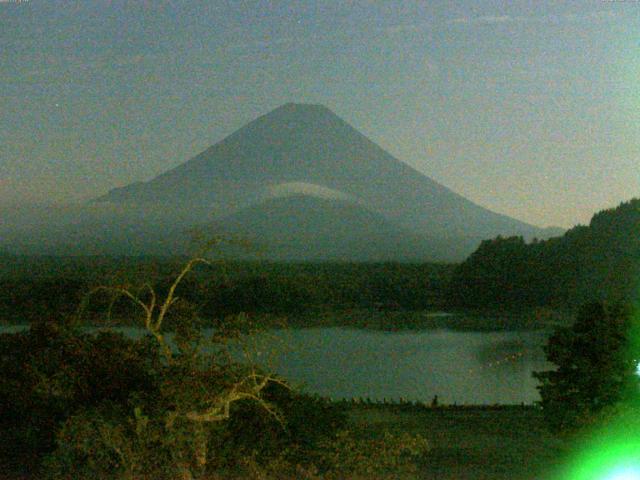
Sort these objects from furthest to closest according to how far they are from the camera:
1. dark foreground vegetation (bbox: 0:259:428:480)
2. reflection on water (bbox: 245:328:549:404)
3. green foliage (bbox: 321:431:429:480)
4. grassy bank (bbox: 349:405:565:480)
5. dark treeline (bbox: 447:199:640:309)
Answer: dark treeline (bbox: 447:199:640:309), reflection on water (bbox: 245:328:549:404), grassy bank (bbox: 349:405:565:480), green foliage (bbox: 321:431:429:480), dark foreground vegetation (bbox: 0:259:428:480)

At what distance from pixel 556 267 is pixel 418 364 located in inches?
663

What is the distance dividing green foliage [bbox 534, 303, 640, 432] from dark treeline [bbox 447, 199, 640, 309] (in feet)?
87.1

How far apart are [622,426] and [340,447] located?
2170 mm

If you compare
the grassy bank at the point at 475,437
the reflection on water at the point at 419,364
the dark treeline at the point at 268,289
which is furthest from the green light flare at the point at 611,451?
the dark treeline at the point at 268,289

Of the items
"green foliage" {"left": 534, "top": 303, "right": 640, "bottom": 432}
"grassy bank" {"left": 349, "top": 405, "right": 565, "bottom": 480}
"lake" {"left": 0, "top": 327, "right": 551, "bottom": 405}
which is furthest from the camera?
"lake" {"left": 0, "top": 327, "right": 551, "bottom": 405}

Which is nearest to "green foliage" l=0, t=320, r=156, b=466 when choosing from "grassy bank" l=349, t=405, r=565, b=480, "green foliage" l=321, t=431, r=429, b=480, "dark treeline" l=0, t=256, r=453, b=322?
"green foliage" l=321, t=431, r=429, b=480

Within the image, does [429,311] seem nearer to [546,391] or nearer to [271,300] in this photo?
[271,300]

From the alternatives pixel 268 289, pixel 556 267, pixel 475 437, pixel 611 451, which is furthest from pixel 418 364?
pixel 556 267

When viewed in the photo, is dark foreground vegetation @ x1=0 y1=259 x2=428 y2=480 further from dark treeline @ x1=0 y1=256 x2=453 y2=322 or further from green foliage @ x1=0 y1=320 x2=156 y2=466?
dark treeline @ x1=0 y1=256 x2=453 y2=322

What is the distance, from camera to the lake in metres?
17.5

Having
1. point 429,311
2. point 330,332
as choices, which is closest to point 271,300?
point 330,332

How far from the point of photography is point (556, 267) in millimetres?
37875

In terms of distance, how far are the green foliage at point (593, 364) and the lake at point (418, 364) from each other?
5.23 meters

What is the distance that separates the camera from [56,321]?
697cm
